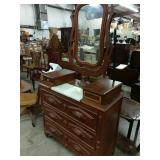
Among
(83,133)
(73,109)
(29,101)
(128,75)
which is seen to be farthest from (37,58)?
(83,133)

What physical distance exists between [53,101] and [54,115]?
0.20 meters

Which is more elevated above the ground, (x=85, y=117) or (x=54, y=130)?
(x=85, y=117)

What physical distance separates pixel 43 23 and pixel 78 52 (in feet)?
23.5

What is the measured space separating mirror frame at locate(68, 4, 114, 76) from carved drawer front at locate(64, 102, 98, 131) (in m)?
0.40

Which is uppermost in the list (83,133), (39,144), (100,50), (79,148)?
(100,50)

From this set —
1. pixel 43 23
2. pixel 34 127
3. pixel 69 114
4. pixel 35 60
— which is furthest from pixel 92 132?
pixel 43 23

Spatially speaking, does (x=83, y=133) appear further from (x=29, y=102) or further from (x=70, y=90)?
(x=29, y=102)

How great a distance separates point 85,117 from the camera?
1335 mm

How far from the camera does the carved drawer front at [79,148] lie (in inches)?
58.0

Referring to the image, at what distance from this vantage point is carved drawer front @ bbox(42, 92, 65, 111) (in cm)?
158

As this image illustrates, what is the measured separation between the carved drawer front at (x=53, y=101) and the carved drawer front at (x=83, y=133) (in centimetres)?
21

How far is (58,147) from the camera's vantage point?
1921 mm

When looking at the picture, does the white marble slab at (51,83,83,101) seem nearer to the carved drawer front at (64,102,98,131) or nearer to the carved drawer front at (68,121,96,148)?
the carved drawer front at (64,102,98,131)
